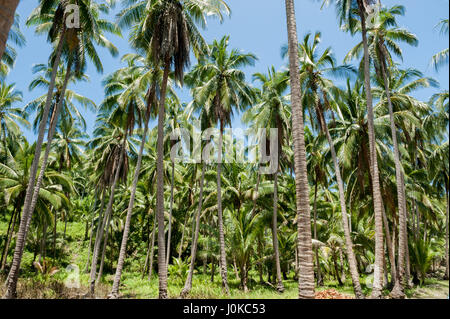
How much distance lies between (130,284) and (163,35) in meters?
20.2

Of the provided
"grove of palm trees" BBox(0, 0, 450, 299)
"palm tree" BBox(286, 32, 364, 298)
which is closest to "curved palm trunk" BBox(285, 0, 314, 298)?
"grove of palm trees" BBox(0, 0, 450, 299)

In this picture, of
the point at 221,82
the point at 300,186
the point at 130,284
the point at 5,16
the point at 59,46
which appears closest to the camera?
the point at 5,16

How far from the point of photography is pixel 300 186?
7406mm

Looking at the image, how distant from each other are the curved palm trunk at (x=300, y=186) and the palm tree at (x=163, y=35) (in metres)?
6.66

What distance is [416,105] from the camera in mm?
18250

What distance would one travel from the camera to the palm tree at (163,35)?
13.5m

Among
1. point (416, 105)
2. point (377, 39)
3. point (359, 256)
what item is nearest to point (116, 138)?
point (377, 39)

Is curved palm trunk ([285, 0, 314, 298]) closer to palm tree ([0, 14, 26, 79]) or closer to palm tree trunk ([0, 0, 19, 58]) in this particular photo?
palm tree trunk ([0, 0, 19, 58])

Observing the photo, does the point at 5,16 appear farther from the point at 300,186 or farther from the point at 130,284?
the point at 130,284

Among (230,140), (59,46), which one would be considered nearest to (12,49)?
(59,46)

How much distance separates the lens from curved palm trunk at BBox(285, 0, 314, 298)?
6875 mm

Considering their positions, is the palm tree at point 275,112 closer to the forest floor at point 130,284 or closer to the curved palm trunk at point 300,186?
the forest floor at point 130,284

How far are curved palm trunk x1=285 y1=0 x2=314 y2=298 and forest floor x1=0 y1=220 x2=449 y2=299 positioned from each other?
622cm
